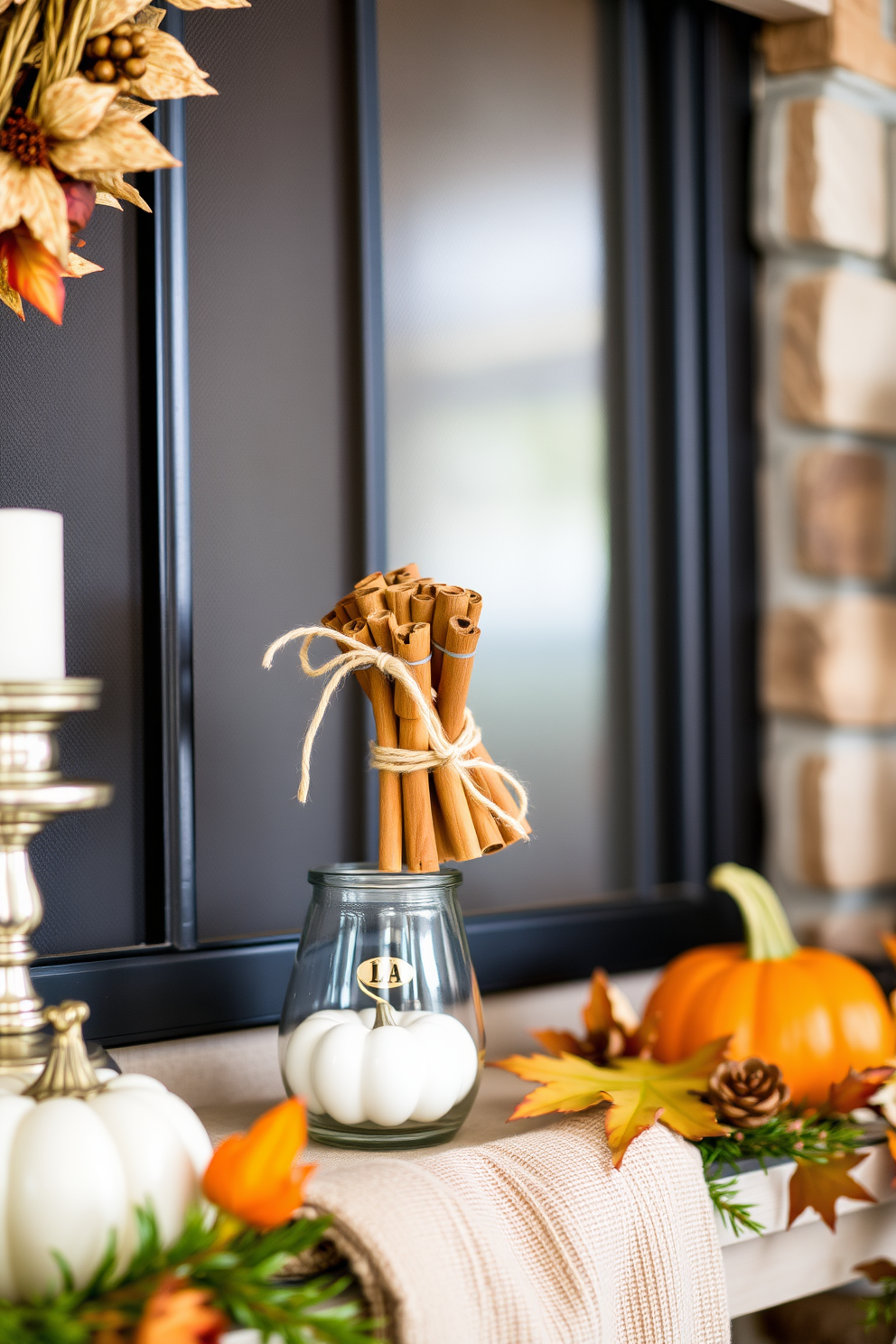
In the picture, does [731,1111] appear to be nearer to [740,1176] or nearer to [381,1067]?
[740,1176]

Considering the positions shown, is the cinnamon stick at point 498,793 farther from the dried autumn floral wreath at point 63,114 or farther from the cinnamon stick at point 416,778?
the dried autumn floral wreath at point 63,114

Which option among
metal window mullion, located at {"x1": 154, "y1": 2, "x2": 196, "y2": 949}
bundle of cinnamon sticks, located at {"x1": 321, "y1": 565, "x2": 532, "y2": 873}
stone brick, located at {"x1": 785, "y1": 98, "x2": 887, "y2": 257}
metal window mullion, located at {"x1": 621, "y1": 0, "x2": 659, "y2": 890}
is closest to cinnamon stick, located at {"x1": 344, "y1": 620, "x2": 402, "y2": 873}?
bundle of cinnamon sticks, located at {"x1": 321, "y1": 565, "x2": 532, "y2": 873}

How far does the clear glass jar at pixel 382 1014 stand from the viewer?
74cm

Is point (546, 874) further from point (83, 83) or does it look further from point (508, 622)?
point (83, 83)

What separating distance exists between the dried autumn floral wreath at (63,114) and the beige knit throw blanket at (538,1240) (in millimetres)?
473

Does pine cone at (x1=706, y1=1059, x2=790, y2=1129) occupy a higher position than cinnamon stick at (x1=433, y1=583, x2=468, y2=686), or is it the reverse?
cinnamon stick at (x1=433, y1=583, x2=468, y2=686)

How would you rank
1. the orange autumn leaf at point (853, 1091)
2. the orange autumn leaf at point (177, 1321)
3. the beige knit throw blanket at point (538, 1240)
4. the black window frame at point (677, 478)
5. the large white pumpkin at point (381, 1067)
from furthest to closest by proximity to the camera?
the black window frame at point (677, 478) < the orange autumn leaf at point (853, 1091) < the large white pumpkin at point (381, 1067) < the beige knit throw blanket at point (538, 1240) < the orange autumn leaf at point (177, 1321)

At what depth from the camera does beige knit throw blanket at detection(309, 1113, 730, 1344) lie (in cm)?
59

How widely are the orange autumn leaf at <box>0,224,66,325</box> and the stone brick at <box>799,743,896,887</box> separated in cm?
84

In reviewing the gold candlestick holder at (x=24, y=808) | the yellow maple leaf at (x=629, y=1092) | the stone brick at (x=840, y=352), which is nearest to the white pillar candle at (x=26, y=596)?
the gold candlestick holder at (x=24, y=808)

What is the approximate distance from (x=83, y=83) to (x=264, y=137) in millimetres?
361

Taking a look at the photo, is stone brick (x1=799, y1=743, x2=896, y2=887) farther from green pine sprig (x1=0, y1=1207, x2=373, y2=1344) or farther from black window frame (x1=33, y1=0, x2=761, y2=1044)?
green pine sprig (x1=0, y1=1207, x2=373, y2=1344)

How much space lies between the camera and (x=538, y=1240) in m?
0.66

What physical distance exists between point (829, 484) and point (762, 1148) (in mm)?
654
